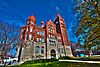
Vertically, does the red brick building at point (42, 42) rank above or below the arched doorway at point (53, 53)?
above

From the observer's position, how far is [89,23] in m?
16.1

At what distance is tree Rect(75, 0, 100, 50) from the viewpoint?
15.1 metres

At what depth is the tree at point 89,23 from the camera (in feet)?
49.5

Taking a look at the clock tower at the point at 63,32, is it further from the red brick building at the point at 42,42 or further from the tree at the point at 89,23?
the tree at the point at 89,23

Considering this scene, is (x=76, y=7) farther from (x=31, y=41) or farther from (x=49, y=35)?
(x=49, y=35)

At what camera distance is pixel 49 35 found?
66.1 metres

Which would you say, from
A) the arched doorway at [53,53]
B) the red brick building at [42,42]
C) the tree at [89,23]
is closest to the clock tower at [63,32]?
the red brick building at [42,42]

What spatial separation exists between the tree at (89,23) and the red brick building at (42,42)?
40744 mm

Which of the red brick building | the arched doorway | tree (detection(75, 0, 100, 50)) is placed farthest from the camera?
the arched doorway

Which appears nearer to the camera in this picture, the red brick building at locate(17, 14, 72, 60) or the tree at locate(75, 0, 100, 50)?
the tree at locate(75, 0, 100, 50)

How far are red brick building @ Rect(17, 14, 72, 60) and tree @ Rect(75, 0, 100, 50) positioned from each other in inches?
1604

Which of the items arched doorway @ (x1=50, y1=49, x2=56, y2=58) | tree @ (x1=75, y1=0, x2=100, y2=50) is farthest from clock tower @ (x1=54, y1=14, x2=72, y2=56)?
tree @ (x1=75, y1=0, x2=100, y2=50)

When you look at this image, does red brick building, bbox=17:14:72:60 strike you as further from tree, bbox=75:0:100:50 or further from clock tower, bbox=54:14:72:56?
tree, bbox=75:0:100:50

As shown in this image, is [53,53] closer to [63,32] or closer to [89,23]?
[63,32]
